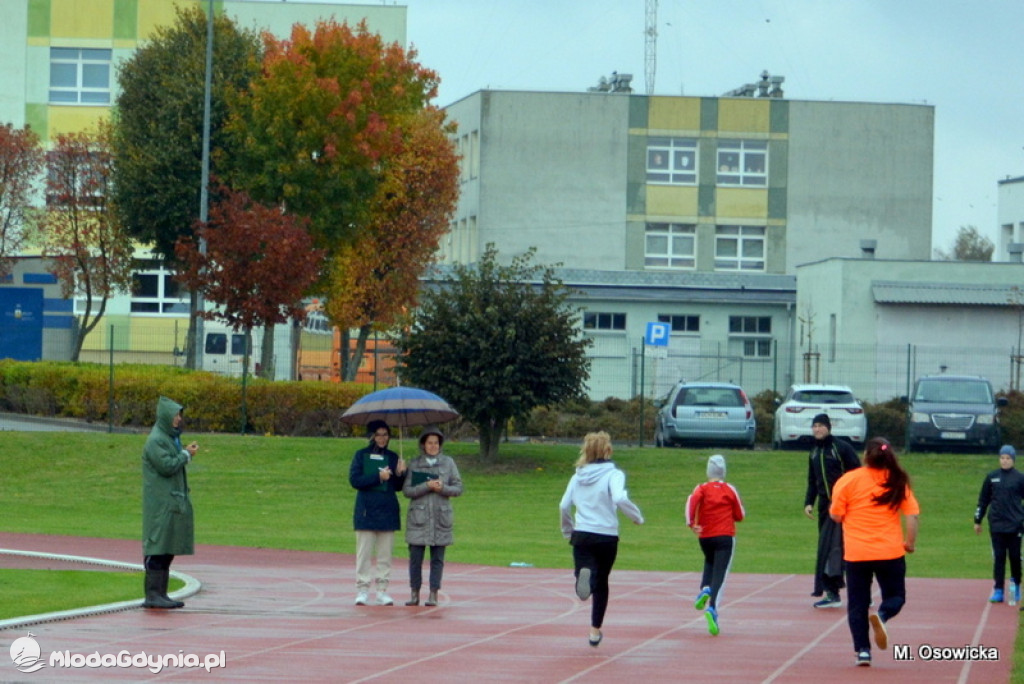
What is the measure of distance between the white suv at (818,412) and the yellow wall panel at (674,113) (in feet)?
110

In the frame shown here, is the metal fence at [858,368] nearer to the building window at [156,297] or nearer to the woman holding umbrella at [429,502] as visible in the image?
the building window at [156,297]

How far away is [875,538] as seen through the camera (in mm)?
11586

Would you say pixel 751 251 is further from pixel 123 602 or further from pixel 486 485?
pixel 123 602

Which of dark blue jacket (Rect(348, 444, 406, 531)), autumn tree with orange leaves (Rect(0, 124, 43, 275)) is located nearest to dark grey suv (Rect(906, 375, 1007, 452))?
dark blue jacket (Rect(348, 444, 406, 531))

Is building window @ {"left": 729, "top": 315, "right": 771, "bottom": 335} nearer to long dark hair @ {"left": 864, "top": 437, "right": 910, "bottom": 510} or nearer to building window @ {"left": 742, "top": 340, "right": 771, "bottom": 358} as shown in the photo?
building window @ {"left": 742, "top": 340, "right": 771, "bottom": 358}

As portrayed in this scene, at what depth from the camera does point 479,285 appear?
3078 cm

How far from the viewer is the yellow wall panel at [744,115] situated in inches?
2662

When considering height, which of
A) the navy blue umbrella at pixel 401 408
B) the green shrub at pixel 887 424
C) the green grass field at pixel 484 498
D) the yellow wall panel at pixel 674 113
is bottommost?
the green grass field at pixel 484 498

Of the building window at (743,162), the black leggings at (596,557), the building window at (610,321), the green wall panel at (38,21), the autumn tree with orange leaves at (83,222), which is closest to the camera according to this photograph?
the black leggings at (596,557)

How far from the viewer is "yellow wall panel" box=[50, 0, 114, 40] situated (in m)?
63.0

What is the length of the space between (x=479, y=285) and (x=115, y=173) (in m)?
17.9

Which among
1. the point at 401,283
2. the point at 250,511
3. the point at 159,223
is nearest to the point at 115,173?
the point at 159,223

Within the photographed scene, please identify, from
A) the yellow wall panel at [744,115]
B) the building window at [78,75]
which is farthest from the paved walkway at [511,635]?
the yellow wall panel at [744,115]

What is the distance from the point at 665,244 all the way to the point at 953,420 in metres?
34.2
